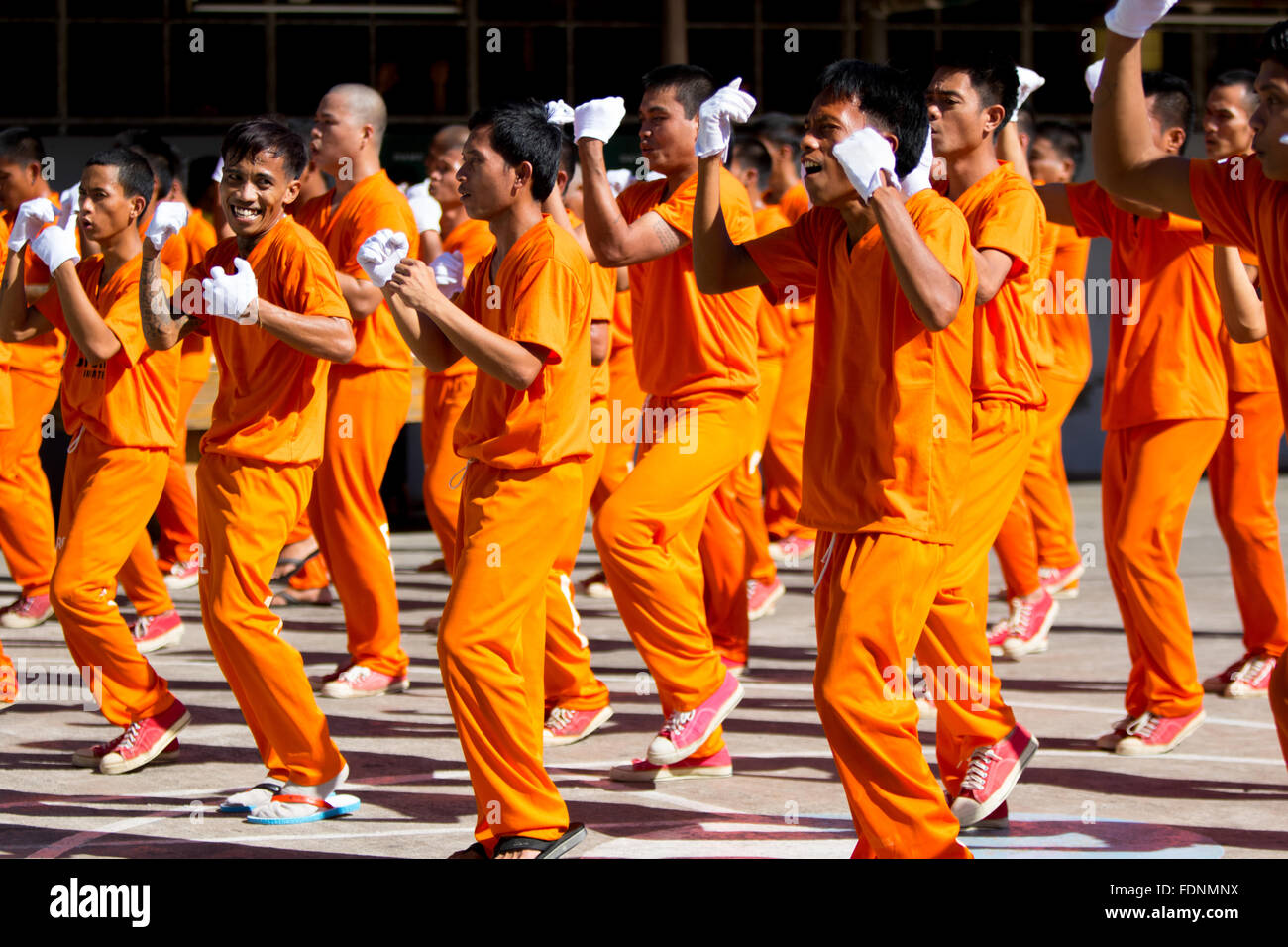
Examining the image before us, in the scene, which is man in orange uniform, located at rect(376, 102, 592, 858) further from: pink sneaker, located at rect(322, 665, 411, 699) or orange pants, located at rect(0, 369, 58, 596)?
orange pants, located at rect(0, 369, 58, 596)

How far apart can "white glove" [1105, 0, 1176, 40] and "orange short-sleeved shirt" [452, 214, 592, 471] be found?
1559 mm

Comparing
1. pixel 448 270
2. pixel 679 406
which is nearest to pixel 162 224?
pixel 448 270

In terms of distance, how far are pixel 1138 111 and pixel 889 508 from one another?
3.20 feet

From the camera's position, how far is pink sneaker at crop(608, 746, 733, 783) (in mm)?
5660

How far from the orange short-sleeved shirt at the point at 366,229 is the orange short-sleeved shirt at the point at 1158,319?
2514mm

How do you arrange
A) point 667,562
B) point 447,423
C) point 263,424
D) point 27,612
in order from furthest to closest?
point 27,612
point 447,423
point 667,562
point 263,424

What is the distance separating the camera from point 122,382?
6.01 meters

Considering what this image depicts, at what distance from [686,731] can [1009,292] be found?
5.34 ft

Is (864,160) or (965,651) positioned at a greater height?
(864,160)

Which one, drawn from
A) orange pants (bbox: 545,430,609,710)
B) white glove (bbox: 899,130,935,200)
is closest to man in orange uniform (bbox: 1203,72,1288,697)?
orange pants (bbox: 545,430,609,710)

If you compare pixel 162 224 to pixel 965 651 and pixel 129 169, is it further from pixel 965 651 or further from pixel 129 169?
pixel 965 651

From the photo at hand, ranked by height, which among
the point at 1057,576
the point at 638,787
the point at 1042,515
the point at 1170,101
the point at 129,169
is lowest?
the point at 638,787

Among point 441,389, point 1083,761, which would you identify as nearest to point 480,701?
point 1083,761
